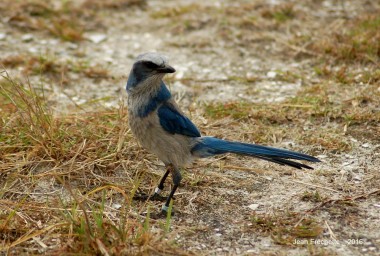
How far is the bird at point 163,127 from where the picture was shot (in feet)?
12.8

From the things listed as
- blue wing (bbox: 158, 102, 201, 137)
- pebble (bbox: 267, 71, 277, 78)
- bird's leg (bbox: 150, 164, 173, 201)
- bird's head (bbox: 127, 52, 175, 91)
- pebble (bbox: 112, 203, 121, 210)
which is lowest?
pebble (bbox: 112, 203, 121, 210)

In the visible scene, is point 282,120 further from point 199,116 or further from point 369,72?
point 369,72

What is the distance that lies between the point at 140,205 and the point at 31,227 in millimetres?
765

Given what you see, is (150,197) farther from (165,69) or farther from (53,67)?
(53,67)

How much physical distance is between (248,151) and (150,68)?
85 cm

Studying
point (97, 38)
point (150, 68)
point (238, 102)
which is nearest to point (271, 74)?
point (238, 102)

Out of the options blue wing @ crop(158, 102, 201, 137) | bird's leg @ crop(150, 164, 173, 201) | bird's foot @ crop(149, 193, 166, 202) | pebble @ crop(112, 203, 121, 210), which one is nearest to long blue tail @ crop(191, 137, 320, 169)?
blue wing @ crop(158, 102, 201, 137)

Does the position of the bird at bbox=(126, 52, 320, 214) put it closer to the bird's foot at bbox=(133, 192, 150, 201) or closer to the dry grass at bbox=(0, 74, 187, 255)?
the bird's foot at bbox=(133, 192, 150, 201)

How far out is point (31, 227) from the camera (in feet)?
12.1

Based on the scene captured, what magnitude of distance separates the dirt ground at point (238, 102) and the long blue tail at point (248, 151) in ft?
1.06

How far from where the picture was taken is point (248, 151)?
3885 millimetres

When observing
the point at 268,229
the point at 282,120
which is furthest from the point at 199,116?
the point at 268,229

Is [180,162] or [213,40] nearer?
[180,162]

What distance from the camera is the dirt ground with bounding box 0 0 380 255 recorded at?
3.71 m
